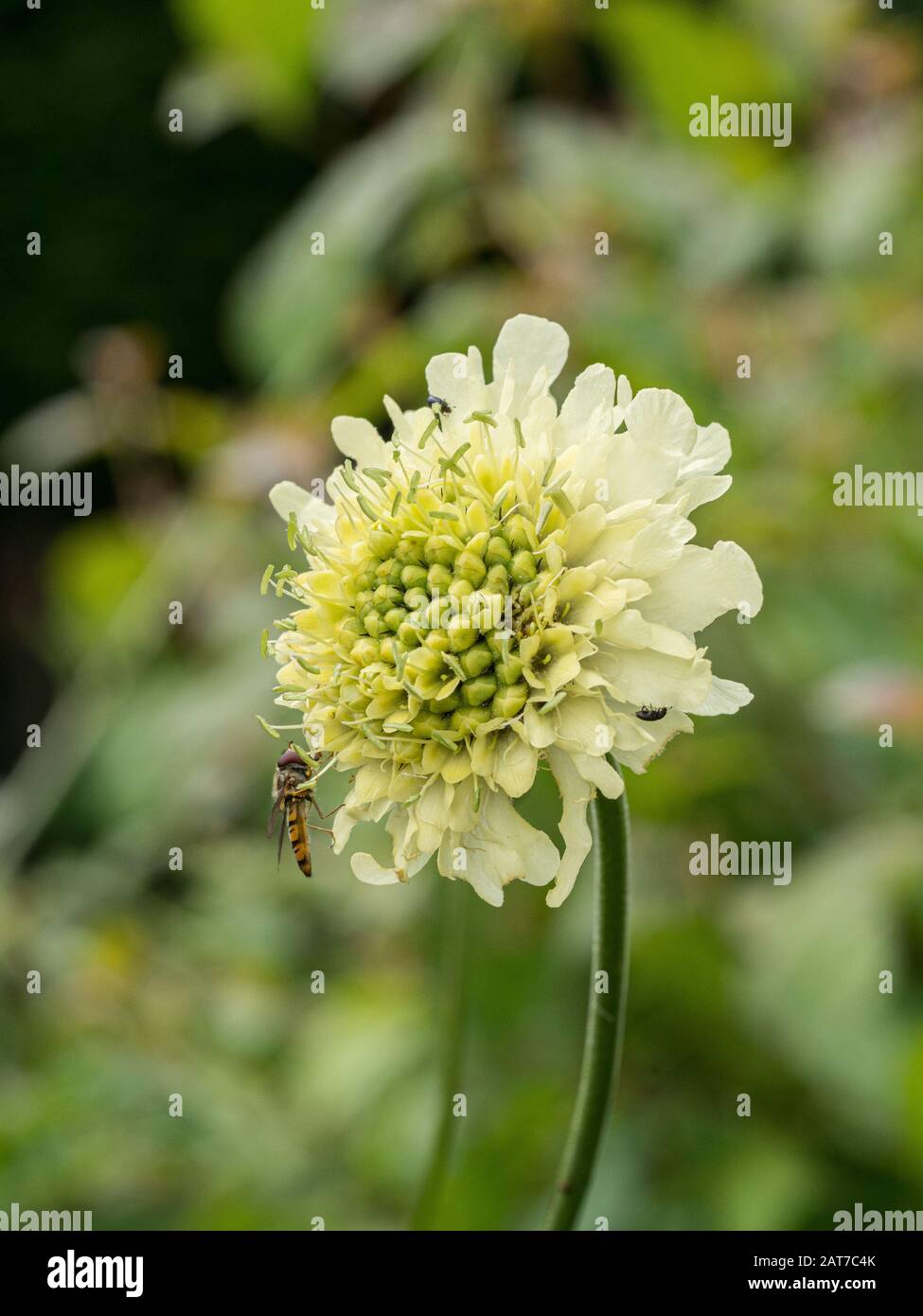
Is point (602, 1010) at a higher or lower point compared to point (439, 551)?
lower

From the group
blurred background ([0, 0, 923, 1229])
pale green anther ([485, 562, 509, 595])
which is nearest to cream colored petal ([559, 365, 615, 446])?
pale green anther ([485, 562, 509, 595])

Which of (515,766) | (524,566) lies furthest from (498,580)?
(515,766)

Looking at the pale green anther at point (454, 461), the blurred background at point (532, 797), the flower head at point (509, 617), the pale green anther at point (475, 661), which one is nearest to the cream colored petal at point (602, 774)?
the flower head at point (509, 617)

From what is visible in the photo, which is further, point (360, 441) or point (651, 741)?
point (360, 441)

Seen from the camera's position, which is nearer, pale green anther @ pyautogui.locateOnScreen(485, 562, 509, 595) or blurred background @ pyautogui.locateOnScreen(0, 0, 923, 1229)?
pale green anther @ pyautogui.locateOnScreen(485, 562, 509, 595)

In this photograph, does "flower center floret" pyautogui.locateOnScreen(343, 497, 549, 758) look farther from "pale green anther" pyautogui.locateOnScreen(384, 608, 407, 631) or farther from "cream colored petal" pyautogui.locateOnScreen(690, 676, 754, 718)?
"cream colored petal" pyautogui.locateOnScreen(690, 676, 754, 718)

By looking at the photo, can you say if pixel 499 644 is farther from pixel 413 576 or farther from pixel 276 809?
pixel 276 809
